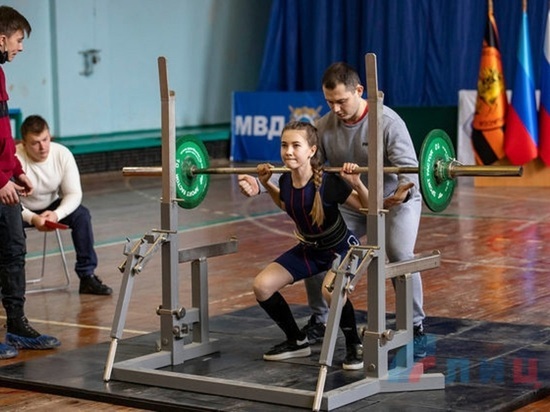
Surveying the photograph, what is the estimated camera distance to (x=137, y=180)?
12.2m

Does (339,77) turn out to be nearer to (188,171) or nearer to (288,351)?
(188,171)

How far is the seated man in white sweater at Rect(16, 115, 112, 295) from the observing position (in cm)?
643

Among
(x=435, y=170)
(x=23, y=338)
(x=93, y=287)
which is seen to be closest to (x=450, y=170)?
(x=435, y=170)

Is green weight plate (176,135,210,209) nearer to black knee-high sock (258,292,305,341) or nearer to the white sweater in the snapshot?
black knee-high sock (258,292,305,341)

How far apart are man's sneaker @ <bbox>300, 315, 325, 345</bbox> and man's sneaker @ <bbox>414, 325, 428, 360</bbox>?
40cm

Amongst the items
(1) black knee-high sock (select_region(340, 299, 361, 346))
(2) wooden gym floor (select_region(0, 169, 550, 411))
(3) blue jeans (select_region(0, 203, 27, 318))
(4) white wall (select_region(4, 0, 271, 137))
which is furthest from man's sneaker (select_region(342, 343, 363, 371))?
(4) white wall (select_region(4, 0, 271, 137))

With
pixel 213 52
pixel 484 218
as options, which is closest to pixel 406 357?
pixel 484 218

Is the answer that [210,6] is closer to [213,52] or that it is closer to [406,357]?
[213,52]

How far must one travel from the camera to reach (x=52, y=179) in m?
6.46

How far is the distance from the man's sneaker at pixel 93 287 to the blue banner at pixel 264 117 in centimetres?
676

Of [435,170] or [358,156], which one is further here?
[358,156]

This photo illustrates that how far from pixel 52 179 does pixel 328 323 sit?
2.70 meters

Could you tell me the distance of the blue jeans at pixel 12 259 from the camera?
5.13 meters

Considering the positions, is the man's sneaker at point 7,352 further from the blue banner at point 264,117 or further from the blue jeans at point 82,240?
the blue banner at point 264,117
